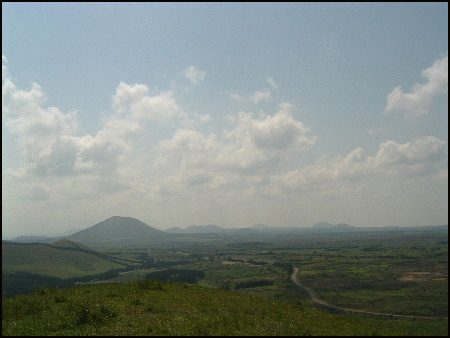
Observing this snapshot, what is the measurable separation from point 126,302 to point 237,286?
134729mm

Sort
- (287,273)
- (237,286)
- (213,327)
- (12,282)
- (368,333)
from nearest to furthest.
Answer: (213,327)
(368,333)
(237,286)
(12,282)
(287,273)

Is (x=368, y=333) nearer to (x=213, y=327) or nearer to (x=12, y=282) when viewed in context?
(x=213, y=327)

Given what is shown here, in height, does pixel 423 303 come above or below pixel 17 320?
below

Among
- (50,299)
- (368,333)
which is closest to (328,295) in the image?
(368,333)

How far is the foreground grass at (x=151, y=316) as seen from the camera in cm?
2128

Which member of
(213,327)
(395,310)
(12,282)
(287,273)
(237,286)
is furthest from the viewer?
(287,273)

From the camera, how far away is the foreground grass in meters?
21.3

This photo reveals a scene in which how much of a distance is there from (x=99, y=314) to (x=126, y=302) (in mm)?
4191

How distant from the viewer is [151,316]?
23.8 meters

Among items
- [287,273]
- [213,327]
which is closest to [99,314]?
[213,327]

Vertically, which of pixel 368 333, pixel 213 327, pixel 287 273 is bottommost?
pixel 287 273

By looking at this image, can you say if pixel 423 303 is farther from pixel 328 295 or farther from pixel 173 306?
pixel 173 306

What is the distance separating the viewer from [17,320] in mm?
22891

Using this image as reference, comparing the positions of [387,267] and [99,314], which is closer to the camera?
[99,314]
